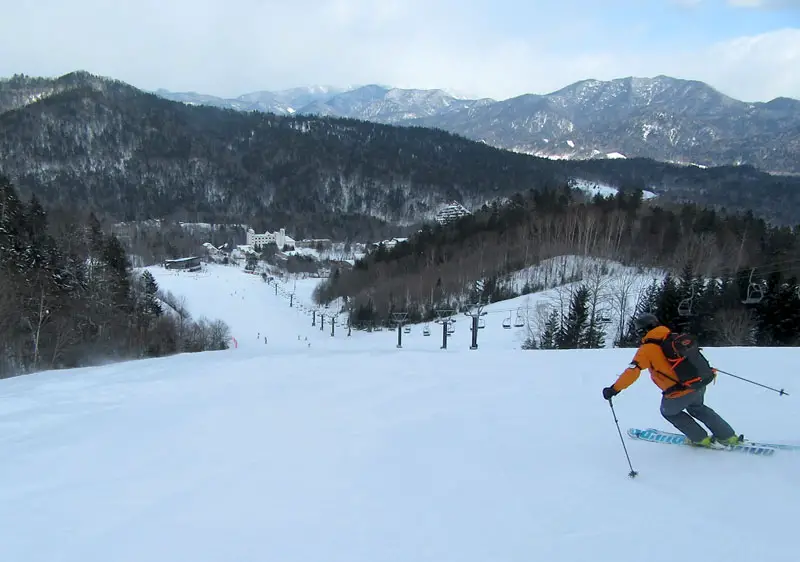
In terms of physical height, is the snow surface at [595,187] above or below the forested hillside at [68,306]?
above

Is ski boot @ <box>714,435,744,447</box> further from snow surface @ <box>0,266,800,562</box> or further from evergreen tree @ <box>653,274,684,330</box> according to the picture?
evergreen tree @ <box>653,274,684,330</box>

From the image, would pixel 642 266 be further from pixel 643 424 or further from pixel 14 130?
pixel 14 130

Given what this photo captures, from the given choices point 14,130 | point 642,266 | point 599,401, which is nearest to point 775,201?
point 642,266

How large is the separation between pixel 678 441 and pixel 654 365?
0.99 m

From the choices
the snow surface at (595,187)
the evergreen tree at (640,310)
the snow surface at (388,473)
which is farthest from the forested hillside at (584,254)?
the snow surface at (595,187)

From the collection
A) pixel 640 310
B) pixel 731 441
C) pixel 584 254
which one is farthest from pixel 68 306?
pixel 584 254

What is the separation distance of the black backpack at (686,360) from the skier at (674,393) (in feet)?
0.10

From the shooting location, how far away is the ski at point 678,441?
3.90 meters

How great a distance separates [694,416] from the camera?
13.4ft

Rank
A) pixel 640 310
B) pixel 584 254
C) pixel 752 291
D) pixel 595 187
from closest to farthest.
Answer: pixel 752 291 → pixel 640 310 → pixel 584 254 → pixel 595 187

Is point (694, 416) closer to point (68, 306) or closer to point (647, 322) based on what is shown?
point (647, 322)

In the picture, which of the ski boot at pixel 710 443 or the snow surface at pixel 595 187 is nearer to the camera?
the ski boot at pixel 710 443

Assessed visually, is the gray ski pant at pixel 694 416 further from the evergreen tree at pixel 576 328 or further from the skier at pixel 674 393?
the evergreen tree at pixel 576 328

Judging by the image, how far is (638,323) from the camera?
4.27m
